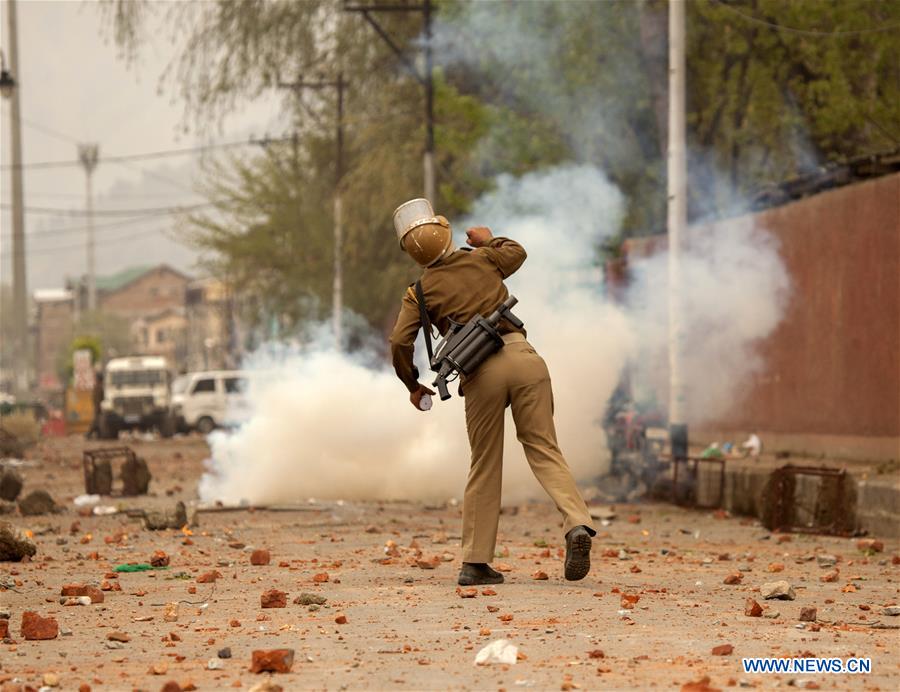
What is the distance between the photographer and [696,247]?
1922cm

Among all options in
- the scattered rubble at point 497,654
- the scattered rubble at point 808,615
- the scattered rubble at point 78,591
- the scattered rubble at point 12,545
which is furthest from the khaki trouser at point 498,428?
the scattered rubble at point 12,545

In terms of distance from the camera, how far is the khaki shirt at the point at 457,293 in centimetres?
796

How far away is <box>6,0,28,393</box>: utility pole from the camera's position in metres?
35.3

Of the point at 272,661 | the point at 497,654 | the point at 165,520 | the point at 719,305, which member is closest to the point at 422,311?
the point at 497,654

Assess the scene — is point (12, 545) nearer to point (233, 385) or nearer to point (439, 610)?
point (439, 610)

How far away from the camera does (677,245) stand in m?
15.8

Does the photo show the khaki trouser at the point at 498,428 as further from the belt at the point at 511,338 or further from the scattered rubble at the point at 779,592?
the scattered rubble at the point at 779,592

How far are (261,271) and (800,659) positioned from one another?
119ft

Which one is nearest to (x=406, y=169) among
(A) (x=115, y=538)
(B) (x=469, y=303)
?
(A) (x=115, y=538)

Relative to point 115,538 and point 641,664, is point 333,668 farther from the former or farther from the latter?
point 115,538

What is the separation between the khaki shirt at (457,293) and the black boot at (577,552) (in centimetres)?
113

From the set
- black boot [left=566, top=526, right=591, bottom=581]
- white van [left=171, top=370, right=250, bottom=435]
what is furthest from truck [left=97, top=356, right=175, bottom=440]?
black boot [left=566, top=526, right=591, bottom=581]

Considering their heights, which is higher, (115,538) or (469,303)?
(469,303)

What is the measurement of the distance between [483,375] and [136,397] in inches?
1421
